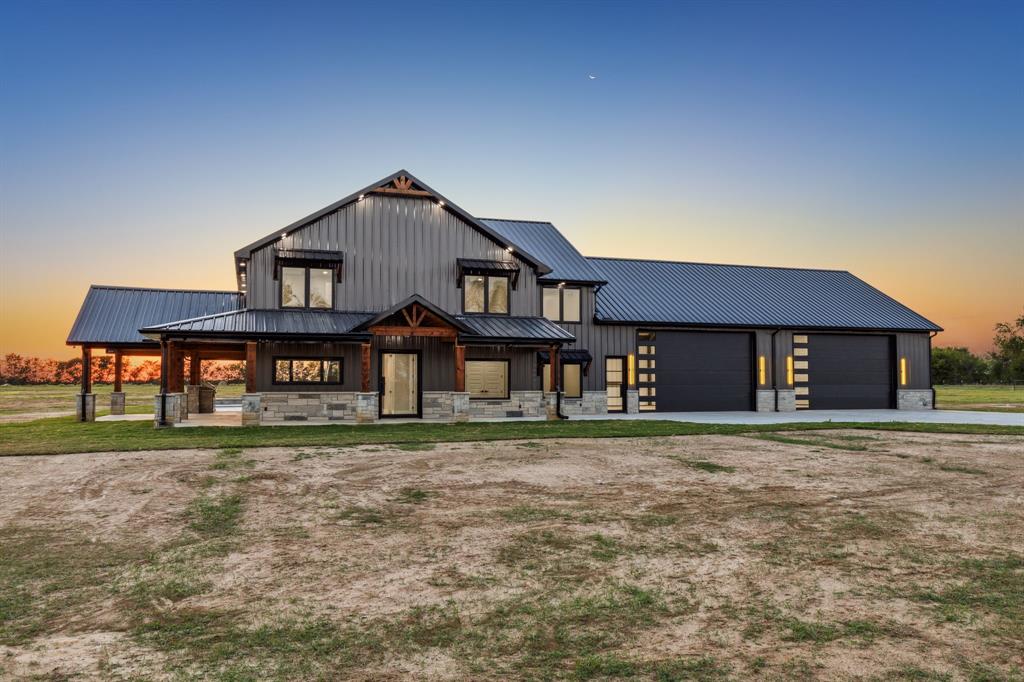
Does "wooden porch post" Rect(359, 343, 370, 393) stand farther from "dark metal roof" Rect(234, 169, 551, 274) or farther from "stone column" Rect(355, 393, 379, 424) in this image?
"dark metal roof" Rect(234, 169, 551, 274)

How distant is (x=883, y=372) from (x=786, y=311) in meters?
6.42

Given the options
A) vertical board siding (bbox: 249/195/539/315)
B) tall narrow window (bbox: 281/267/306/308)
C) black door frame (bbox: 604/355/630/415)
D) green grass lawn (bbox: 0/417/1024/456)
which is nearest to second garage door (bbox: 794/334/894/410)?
black door frame (bbox: 604/355/630/415)

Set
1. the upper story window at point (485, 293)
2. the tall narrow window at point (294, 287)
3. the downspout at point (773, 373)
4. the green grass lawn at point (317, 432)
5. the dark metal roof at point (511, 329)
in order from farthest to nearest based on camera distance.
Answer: the downspout at point (773, 373)
the upper story window at point (485, 293)
the tall narrow window at point (294, 287)
the dark metal roof at point (511, 329)
the green grass lawn at point (317, 432)

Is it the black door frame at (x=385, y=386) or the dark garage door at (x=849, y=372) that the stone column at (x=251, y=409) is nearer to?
the black door frame at (x=385, y=386)

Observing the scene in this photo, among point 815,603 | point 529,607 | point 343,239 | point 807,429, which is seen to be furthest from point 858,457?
point 343,239

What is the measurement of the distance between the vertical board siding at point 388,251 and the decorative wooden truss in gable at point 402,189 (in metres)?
0.25

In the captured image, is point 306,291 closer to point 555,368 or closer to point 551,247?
point 555,368

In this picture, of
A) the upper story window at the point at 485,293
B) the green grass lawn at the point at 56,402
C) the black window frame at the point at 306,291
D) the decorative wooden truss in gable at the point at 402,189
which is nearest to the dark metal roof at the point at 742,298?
the upper story window at the point at 485,293

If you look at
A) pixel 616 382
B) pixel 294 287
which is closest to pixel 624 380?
pixel 616 382

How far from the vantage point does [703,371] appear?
27203 millimetres

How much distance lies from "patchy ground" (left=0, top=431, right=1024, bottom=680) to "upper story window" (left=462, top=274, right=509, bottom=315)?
1328 centimetres

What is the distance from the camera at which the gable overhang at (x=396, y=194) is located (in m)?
20.8

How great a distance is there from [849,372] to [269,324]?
92.7 feet

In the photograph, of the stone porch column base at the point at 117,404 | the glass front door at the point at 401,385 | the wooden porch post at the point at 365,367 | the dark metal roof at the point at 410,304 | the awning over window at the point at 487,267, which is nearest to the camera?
the dark metal roof at the point at 410,304
